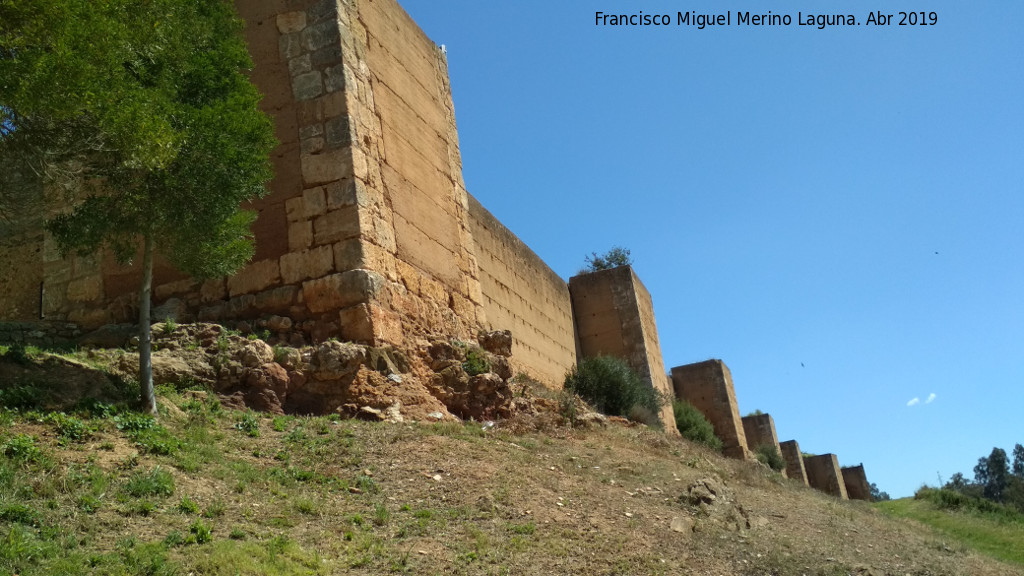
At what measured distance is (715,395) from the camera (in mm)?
21438

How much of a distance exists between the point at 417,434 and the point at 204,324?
7.57ft

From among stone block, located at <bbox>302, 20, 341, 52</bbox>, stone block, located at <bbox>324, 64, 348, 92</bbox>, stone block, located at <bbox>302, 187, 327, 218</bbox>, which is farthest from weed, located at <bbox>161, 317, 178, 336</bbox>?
stone block, located at <bbox>302, 20, 341, 52</bbox>

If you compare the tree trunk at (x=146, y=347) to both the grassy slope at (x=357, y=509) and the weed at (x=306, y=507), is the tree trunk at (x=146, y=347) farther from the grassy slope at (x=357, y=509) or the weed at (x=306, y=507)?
the weed at (x=306, y=507)

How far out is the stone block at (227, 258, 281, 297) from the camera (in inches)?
357

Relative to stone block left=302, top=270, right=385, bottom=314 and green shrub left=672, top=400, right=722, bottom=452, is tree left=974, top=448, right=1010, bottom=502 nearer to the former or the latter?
green shrub left=672, top=400, right=722, bottom=452

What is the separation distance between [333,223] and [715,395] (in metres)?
14.4

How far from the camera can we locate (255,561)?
4605mm

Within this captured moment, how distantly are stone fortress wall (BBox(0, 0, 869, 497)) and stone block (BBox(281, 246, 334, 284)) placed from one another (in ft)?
0.04

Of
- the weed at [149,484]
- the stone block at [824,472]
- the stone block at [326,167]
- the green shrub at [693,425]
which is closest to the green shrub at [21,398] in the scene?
the weed at [149,484]

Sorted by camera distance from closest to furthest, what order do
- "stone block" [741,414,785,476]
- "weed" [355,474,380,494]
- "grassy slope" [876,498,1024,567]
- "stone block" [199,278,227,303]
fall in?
"weed" [355,474,380,494] < "stone block" [199,278,227,303] < "grassy slope" [876,498,1024,567] < "stone block" [741,414,785,476]

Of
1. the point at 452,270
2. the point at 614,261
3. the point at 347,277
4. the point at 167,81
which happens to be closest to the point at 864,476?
the point at 614,261

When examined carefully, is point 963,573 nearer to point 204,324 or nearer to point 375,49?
point 204,324

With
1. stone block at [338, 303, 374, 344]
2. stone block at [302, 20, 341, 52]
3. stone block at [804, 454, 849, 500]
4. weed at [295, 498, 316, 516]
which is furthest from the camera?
stone block at [804, 454, 849, 500]

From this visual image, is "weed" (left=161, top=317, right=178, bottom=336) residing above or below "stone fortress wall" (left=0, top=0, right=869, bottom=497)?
below
